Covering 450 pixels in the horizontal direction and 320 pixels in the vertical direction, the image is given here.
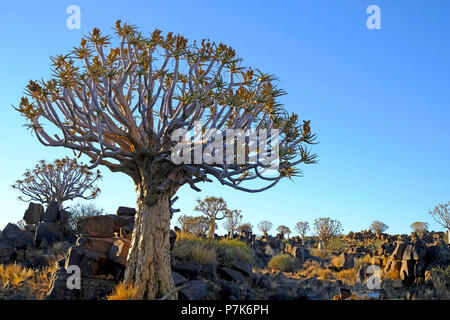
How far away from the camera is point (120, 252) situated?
1010 cm

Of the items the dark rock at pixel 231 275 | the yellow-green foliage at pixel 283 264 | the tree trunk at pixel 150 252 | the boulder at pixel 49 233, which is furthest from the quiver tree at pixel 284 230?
the tree trunk at pixel 150 252

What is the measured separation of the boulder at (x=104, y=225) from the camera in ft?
39.9

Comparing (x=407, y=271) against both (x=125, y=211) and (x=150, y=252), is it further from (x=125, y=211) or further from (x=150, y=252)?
(x=125, y=211)

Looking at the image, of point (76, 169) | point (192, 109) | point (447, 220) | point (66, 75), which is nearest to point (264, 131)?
point (192, 109)

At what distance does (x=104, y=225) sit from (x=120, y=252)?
239cm

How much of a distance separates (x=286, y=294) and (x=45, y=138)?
23.7ft

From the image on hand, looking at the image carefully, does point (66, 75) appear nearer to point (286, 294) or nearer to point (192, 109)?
point (192, 109)

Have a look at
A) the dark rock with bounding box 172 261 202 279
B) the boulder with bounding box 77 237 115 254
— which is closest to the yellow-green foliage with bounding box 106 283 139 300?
the boulder with bounding box 77 237 115 254

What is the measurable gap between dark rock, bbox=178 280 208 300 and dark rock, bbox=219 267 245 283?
224cm

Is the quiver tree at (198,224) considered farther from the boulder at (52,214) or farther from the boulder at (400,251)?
the boulder at (400,251)

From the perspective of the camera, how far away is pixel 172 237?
11711 millimetres

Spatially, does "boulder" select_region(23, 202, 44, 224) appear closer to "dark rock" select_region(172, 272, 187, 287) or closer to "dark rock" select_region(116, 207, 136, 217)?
"dark rock" select_region(116, 207, 136, 217)

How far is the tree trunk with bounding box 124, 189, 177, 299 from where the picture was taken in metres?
8.70

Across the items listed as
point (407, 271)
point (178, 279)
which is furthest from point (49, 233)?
point (407, 271)
